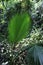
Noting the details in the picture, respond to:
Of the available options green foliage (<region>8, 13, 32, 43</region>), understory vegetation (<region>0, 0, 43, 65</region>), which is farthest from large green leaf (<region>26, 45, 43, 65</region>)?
green foliage (<region>8, 13, 32, 43</region>)

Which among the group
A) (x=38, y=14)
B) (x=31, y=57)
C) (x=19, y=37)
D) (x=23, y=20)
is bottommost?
(x=31, y=57)

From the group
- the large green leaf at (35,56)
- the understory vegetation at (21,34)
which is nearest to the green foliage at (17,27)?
the understory vegetation at (21,34)

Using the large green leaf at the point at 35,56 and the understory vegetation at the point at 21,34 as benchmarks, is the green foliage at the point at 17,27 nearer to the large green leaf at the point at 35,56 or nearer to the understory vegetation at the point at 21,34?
the understory vegetation at the point at 21,34

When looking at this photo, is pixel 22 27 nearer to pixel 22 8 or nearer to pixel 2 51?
pixel 2 51

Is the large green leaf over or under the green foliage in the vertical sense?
under

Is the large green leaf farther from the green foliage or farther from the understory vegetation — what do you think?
the green foliage

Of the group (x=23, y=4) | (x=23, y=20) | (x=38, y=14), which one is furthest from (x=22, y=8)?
(x=23, y=20)

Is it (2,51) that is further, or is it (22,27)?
(2,51)

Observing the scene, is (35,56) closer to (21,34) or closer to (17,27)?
(21,34)
